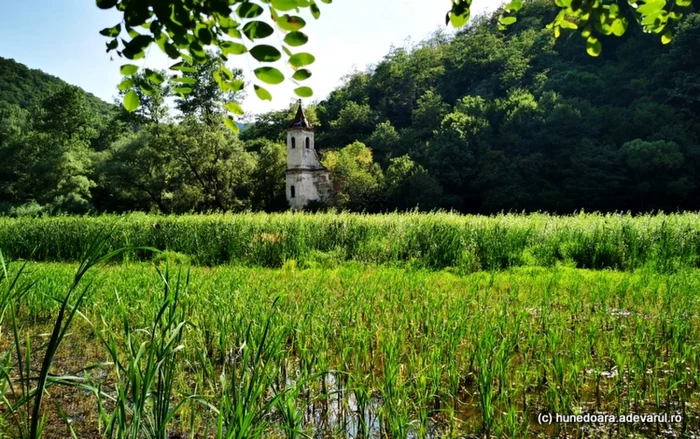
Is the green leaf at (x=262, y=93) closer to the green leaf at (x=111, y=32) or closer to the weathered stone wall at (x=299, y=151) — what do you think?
the green leaf at (x=111, y=32)

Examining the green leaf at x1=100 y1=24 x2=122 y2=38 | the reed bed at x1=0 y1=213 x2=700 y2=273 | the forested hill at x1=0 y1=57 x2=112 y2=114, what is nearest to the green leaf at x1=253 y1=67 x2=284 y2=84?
the green leaf at x1=100 y1=24 x2=122 y2=38

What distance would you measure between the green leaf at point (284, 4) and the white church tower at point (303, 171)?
34076 millimetres

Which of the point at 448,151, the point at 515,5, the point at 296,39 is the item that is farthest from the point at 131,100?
the point at 448,151

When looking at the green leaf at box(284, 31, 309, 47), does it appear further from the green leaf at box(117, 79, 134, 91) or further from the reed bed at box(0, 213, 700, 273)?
the reed bed at box(0, 213, 700, 273)

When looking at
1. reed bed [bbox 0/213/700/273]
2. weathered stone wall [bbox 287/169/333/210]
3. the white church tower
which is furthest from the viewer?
the white church tower

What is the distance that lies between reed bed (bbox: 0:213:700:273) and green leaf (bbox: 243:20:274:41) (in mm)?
8784

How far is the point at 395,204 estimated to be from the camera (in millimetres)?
38531

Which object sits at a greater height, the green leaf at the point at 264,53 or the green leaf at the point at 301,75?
the green leaf at the point at 264,53

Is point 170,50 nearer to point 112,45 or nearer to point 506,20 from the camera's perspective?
point 112,45

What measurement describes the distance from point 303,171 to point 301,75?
34650 mm

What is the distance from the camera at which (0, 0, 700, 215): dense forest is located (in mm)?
31375

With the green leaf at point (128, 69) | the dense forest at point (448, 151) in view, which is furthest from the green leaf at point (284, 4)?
the dense forest at point (448, 151)

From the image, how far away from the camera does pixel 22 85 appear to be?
59.1m

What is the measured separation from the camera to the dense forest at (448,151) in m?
31.4
